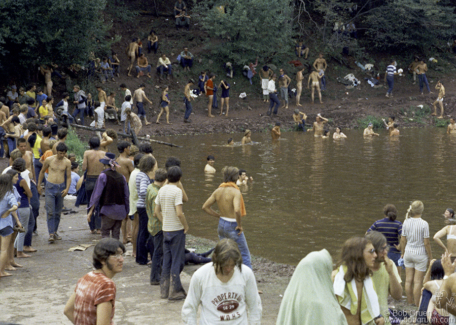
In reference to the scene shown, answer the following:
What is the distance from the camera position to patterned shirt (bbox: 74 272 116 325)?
13.7 ft

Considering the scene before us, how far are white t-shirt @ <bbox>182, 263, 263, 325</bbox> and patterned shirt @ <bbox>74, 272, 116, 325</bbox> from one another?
71cm

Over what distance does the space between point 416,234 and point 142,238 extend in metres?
3.88

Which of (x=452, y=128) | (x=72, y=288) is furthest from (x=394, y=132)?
(x=72, y=288)

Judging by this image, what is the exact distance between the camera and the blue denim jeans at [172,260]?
725 centimetres

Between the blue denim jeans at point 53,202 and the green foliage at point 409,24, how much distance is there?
93.1ft

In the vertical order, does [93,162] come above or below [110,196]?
above

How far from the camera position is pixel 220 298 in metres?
4.68

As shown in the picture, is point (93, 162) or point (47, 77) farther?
point (47, 77)

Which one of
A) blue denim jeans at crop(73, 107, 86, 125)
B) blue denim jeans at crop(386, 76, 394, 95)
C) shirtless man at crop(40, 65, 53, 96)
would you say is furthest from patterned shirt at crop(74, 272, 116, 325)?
blue denim jeans at crop(386, 76, 394, 95)

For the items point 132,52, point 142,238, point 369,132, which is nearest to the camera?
point 142,238

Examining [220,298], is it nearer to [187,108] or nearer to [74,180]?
[74,180]

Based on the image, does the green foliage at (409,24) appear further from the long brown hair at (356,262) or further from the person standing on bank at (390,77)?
the long brown hair at (356,262)

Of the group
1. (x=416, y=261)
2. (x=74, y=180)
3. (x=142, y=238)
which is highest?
(x=74, y=180)

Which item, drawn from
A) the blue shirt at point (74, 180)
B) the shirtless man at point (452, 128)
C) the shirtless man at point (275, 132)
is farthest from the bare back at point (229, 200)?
the shirtless man at point (452, 128)
